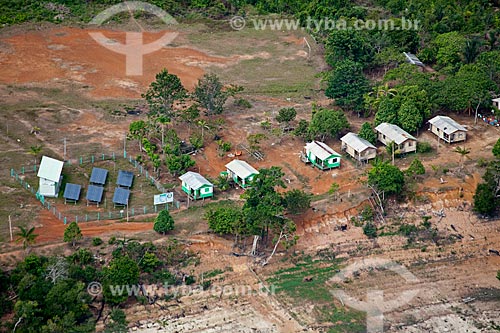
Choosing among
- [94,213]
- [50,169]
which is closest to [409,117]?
[94,213]

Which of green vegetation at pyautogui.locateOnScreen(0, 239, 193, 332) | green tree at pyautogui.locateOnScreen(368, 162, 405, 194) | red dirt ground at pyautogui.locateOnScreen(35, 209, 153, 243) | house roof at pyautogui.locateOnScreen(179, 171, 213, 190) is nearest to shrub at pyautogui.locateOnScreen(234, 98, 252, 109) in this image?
house roof at pyautogui.locateOnScreen(179, 171, 213, 190)

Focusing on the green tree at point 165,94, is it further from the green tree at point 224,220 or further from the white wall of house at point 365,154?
the white wall of house at point 365,154

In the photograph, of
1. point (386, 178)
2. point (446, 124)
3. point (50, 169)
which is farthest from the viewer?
point (446, 124)

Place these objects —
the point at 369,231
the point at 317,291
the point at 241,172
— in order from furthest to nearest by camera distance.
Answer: the point at 241,172 < the point at 369,231 < the point at 317,291

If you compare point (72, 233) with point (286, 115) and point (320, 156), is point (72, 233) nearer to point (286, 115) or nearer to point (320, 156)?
point (320, 156)

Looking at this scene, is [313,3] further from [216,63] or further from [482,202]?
[482,202]

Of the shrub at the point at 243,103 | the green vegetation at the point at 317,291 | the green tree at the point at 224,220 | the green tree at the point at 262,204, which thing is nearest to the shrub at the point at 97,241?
the green tree at the point at 224,220

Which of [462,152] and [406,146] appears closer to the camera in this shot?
[462,152]
